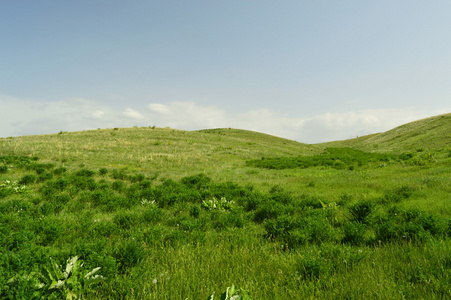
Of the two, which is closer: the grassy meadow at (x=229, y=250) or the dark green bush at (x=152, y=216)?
the grassy meadow at (x=229, y=250)

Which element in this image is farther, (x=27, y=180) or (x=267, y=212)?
(x=27, y=180)

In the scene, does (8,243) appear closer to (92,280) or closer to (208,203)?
(92,280)

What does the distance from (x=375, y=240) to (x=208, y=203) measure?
6021mm

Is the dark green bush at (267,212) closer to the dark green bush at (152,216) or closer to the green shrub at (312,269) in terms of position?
the dark green bush at (152,216)

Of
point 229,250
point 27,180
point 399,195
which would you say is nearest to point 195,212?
point 229,250

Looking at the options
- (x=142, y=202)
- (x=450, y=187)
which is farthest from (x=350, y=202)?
(x=142, y=202)

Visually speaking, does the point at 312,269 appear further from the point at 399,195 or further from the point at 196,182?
the point at 196,182

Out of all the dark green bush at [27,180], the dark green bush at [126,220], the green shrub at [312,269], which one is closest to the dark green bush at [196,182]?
the dark green bush at [126,220]

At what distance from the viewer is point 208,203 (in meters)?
9.14

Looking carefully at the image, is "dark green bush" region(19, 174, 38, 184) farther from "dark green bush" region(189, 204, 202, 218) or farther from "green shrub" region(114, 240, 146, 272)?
"green shrub" region(114, 240, 146, 272)

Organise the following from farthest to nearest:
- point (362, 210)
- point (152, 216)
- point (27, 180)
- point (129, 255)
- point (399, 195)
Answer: point (27, 180) < point (399, 195) < point (152, 216) < point (362, 210) < point (129, 255)

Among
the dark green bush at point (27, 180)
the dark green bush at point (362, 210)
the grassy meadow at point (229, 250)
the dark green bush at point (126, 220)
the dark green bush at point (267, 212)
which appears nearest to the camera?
the grassy meadow at point (229, 250)

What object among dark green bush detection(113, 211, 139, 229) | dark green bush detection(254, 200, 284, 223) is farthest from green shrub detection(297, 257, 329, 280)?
dark green bush detection(113, 211, 139, 229)

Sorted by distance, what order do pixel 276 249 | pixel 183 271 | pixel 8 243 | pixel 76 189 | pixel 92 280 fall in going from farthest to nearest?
pixel 76 189, pixel 276 249, pixel 8 243, pixel 183 271, pixel 92 280
